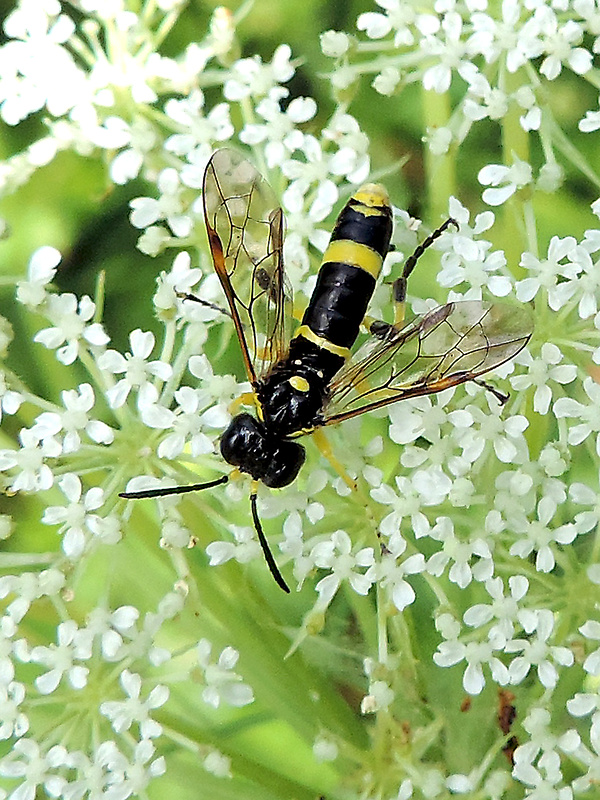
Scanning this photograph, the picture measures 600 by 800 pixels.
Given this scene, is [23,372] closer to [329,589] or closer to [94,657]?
[94,657]

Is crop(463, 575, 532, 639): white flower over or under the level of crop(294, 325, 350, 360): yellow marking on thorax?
under

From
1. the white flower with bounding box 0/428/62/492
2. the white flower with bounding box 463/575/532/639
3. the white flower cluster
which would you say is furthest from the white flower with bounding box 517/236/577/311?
the white flower with bounding box 0/428/62/492

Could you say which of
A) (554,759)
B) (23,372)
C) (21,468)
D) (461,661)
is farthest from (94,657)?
(23,372)

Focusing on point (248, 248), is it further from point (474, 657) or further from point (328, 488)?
point (474, 657)

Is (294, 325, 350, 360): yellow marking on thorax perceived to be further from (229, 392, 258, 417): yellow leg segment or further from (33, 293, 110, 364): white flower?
(33, 293, 110, 364): white flower

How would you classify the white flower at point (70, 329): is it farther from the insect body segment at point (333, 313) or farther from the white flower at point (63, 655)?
the white flower at point (63, 655)

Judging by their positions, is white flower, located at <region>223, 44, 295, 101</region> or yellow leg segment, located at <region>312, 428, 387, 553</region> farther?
white flower, located at <region>223, 44, 295, 101</region>
